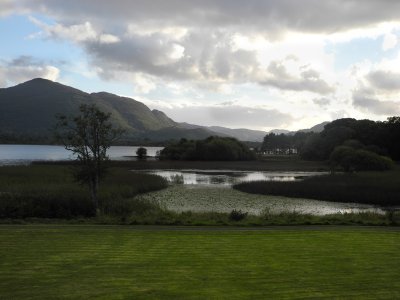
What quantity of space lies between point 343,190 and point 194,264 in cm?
3331

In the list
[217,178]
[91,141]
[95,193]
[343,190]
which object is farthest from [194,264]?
[217,178]

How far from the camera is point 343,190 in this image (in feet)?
137

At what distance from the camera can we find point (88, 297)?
8711 mm

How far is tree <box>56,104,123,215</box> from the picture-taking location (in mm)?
25984

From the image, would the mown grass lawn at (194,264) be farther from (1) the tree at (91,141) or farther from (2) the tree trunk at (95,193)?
(1) the tree at (91,141)

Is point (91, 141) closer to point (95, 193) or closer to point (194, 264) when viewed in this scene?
point (95, 193)

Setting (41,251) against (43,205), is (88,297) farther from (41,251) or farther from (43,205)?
(43,205)

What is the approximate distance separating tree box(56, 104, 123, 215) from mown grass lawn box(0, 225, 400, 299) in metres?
9.56

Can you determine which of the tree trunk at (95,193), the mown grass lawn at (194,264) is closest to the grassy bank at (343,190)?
the tree trunk at (95,193)

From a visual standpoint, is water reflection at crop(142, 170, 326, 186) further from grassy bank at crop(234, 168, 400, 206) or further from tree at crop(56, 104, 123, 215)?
tree at crop(56, 104, 123, 215)

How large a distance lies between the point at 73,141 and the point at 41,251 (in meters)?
14.5

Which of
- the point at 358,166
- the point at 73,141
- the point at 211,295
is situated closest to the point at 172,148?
the point at 358,166

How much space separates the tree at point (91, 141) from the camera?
2598 centimetres

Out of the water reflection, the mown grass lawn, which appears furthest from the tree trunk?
the water reflection
